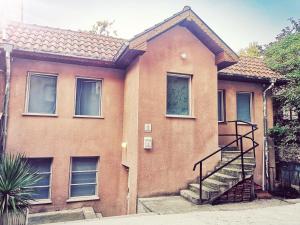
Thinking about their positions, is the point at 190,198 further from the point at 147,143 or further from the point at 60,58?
the point at 60,58

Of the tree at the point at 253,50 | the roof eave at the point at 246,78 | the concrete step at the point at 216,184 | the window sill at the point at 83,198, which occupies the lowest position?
the window sill at the point at 83,198

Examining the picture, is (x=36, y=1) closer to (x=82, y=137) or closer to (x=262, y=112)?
(x=82, y=137)

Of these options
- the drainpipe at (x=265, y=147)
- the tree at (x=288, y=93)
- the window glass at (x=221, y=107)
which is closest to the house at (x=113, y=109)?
the window glass at (x=221, y=107)

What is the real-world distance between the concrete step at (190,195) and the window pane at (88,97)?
15.3 ft

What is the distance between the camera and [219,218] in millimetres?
6406

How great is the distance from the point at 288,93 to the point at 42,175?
37.6 feet

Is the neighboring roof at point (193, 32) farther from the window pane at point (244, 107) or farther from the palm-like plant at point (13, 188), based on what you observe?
the palm-like plant at point (13, 188)

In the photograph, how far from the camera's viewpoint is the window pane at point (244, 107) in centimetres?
1224

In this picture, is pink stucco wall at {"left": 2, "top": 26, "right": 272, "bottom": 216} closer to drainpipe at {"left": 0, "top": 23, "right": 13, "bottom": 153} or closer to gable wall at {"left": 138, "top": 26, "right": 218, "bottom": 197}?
gable wall at {"left": 138, "top": 26, "right": 218, "bottom": 197}

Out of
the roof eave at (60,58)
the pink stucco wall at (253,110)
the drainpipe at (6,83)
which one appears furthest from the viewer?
the pink stucco wall at (253,110)

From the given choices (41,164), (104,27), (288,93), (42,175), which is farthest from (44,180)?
(104,27)

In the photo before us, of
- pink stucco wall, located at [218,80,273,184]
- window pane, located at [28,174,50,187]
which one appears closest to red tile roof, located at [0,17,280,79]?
pink stucco wall, located at [218,80,273,184]

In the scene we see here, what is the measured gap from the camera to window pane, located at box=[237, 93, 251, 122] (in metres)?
12.2

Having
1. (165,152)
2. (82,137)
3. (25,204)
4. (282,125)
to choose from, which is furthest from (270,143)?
(25,204)
